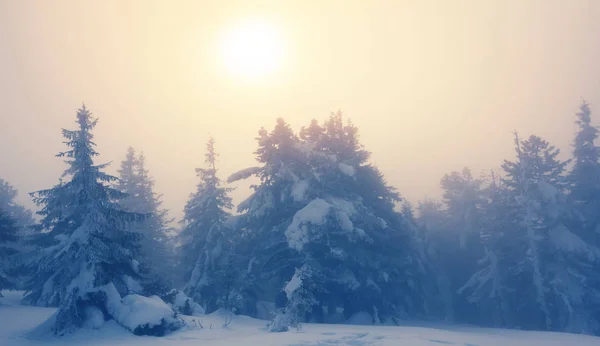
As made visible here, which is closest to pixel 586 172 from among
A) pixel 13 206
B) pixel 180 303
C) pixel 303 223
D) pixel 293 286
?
pixel 303 223

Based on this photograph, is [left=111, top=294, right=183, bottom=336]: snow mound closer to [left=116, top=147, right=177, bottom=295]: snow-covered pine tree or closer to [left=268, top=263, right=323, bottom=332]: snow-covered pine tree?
[left=268, top=263, right=323, bottom=332]: snow-covered pine tree

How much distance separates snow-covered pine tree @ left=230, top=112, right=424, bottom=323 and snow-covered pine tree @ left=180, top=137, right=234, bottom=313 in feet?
8.63

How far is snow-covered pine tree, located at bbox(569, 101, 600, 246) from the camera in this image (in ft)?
123

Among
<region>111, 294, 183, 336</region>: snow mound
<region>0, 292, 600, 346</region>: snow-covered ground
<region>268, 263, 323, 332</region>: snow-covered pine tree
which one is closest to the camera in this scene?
<region>0, 292, 600, 346</region>: snow-covered ground

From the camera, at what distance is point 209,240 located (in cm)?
3425

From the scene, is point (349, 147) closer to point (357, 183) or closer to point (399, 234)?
point (357, 183)

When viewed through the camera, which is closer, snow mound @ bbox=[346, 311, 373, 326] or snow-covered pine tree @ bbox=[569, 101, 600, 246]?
snow mound @ bbox=[346, 311, 373, 326]

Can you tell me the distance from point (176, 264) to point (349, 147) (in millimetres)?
28104

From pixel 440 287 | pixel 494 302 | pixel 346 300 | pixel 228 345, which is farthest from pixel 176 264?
pixel 228 345

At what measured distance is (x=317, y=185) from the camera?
29.9 m

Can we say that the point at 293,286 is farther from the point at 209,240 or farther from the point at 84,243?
the point at 209,240

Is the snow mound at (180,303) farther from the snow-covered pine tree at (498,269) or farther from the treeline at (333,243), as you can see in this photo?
the snow-covered pine tree at (498,269)

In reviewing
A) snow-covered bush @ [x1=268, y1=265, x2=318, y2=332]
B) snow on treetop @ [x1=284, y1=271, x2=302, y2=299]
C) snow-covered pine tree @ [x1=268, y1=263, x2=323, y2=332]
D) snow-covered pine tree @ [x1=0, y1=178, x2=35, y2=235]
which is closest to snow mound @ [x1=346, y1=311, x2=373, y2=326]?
snow-covered pine tree @ [x1=268, y1=263, x2=323, y2=332]

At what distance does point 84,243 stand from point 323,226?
14.0m
